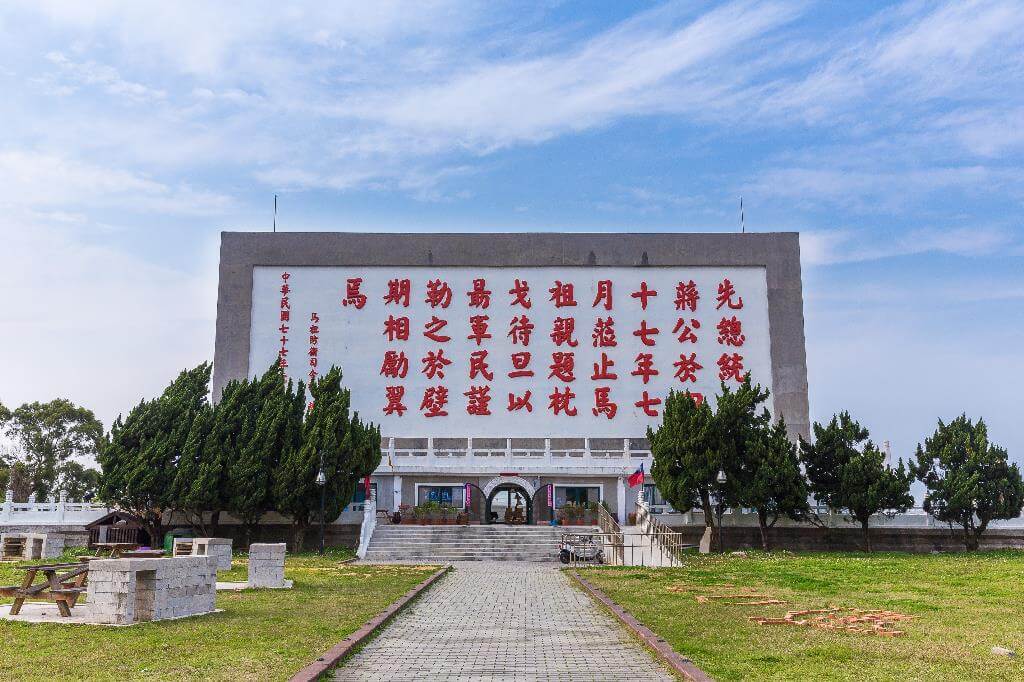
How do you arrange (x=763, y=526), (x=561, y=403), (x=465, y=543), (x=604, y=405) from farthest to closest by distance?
(x=561, y=403) → (x=604, y=405) → (x=763, y=526) → (x=465, y=543)

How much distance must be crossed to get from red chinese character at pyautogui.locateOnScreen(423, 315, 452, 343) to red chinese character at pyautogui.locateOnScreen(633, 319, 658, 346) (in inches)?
312

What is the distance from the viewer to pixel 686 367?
126ft

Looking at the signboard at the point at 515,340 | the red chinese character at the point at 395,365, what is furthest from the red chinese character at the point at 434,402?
the red chinese character at the point at 395,365

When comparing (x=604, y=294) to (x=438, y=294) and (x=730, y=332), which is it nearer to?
(x=730, y=332)

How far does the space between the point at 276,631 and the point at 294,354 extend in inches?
1172

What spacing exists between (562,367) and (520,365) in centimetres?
174

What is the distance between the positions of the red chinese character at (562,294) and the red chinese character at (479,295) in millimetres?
2717

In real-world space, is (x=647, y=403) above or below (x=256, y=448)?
above

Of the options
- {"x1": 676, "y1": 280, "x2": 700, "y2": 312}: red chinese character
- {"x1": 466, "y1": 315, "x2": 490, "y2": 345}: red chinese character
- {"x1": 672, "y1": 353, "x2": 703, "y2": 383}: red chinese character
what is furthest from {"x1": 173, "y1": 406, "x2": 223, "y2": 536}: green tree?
{"x1": 676, "y1": 280, "x2": 700, "y2": 312}: red chinese character

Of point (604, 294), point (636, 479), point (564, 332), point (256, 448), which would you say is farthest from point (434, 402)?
point (256, 448)

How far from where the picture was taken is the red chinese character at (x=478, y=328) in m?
38.7

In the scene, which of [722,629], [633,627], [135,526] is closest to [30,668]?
[633,627]

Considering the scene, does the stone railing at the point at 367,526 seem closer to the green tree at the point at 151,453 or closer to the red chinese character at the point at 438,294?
the green tree at the point at 151,453

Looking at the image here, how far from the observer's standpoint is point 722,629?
34.4ft
